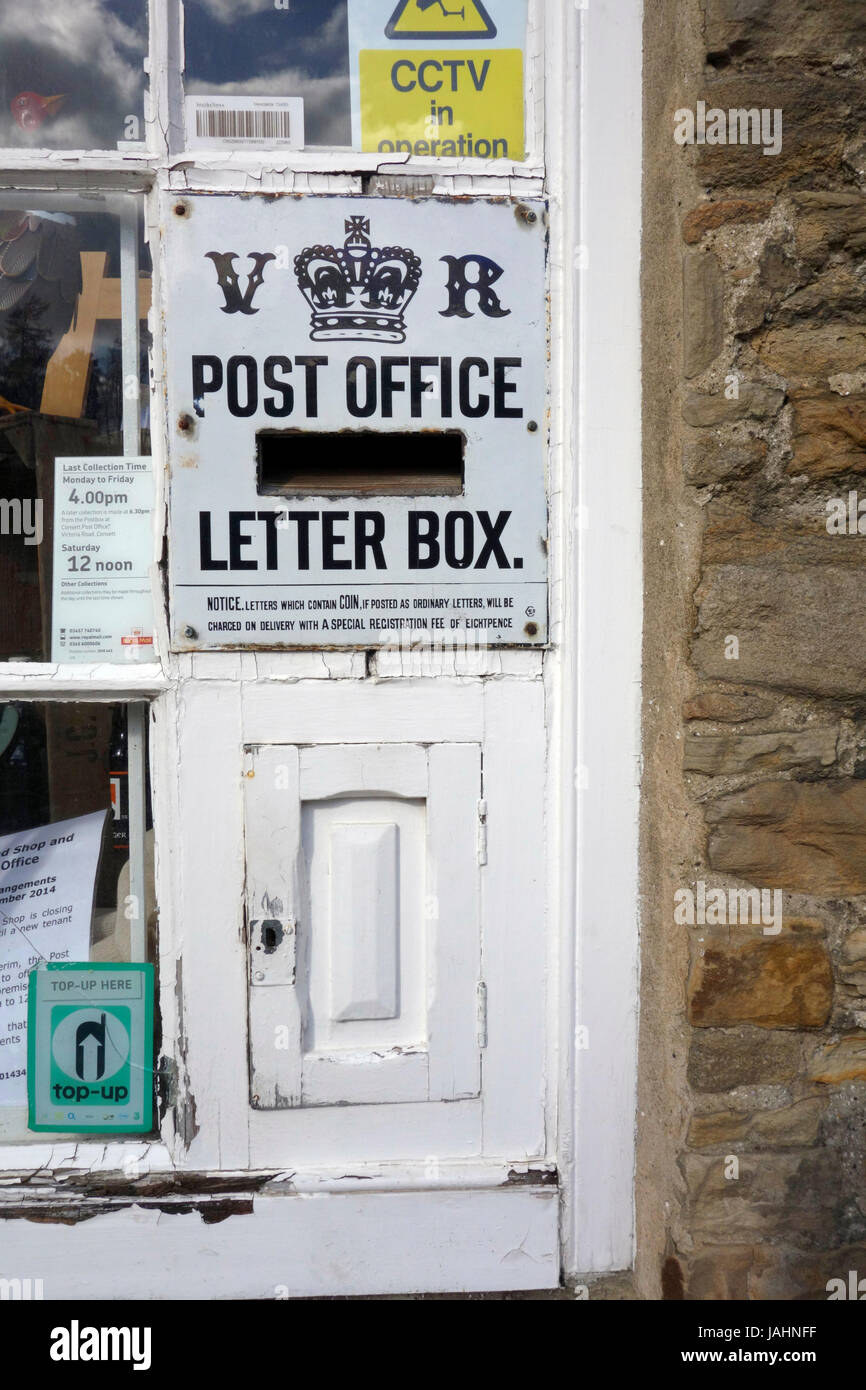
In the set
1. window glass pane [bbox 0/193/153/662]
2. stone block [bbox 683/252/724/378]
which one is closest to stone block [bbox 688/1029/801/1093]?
stone block [bbox 683/252/724/378]

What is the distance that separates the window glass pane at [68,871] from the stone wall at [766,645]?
0.77 m

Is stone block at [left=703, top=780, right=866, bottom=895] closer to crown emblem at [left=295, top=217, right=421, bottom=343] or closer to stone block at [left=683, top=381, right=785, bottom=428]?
stone block at [left=683, top=381, right=785, bottom=428]

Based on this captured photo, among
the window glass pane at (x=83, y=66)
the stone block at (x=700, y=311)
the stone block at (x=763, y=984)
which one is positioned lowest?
the stone block at (x=763, y=984)

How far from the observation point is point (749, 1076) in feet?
3.87

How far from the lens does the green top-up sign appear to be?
1.35m

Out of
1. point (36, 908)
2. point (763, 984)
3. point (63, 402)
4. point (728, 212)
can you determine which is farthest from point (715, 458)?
point (36, 908)

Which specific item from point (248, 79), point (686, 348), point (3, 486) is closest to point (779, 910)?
point (686, 348)

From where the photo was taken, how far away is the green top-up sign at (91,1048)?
135cm

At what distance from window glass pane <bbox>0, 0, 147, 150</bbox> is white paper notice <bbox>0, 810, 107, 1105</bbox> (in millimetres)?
984

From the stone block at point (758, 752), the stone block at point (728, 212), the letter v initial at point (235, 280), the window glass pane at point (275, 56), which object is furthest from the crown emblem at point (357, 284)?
the stone block at point (758, 752)

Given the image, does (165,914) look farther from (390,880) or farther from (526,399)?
(526,399)

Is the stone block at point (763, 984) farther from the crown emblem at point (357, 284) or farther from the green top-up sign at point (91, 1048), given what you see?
the crown emblem at point (357, 284)

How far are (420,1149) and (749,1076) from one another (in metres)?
0.49

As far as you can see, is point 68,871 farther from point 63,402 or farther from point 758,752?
point 758,752
